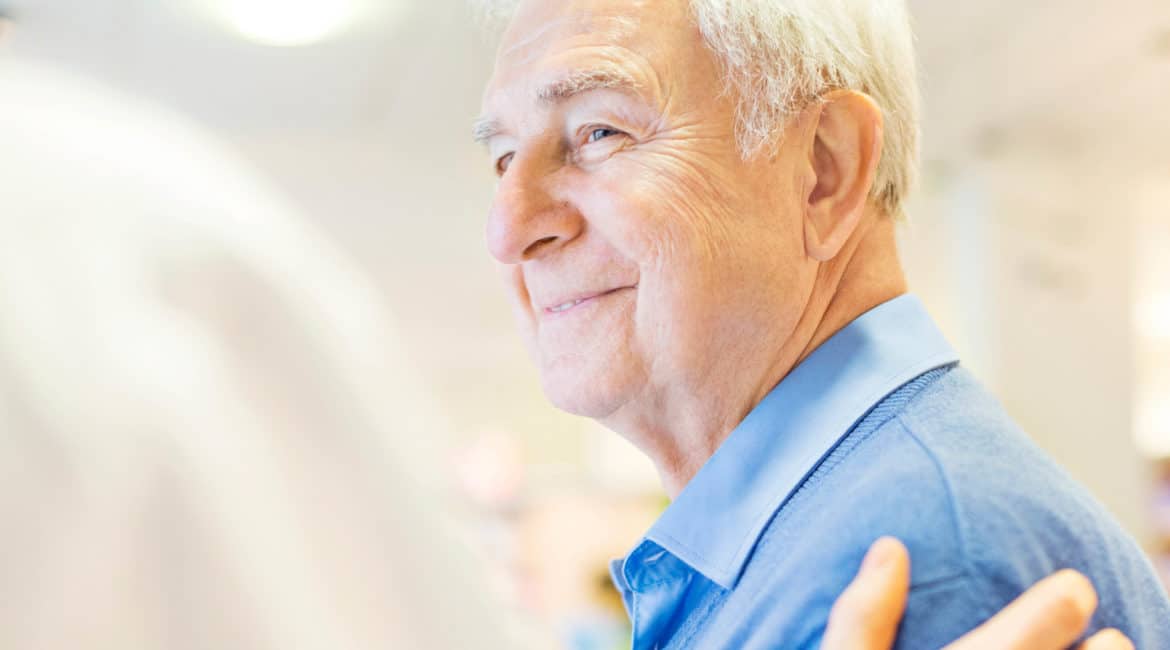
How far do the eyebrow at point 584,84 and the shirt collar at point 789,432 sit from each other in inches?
A: 11.8

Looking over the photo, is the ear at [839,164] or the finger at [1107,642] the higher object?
the ear at [839,164]

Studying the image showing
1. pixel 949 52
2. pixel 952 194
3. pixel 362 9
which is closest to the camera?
pixel 362 9

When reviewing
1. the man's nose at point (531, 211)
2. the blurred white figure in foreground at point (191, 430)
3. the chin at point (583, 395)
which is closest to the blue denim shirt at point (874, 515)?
the chin at point (583, 395)

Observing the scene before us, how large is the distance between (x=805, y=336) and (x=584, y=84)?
0.31 metres

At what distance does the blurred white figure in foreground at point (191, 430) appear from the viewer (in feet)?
0.99

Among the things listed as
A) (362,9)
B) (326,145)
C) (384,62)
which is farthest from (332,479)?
(326,145)

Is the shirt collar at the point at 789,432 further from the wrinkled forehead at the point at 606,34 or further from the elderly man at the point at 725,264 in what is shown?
the wrinkled forehead at the point at 606,34

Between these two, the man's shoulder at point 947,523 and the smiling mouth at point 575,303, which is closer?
the man's shoulder at point 947,523

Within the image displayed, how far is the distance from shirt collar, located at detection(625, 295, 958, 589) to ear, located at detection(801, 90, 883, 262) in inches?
3.3

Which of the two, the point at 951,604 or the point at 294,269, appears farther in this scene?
the point at 951,604

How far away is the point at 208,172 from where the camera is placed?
1.19 ft

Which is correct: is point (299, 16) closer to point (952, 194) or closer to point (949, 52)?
point (949, 52)

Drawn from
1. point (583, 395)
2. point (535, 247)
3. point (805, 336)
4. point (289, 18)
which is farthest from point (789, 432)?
point (289, 18)

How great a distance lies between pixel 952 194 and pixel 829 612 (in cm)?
499
